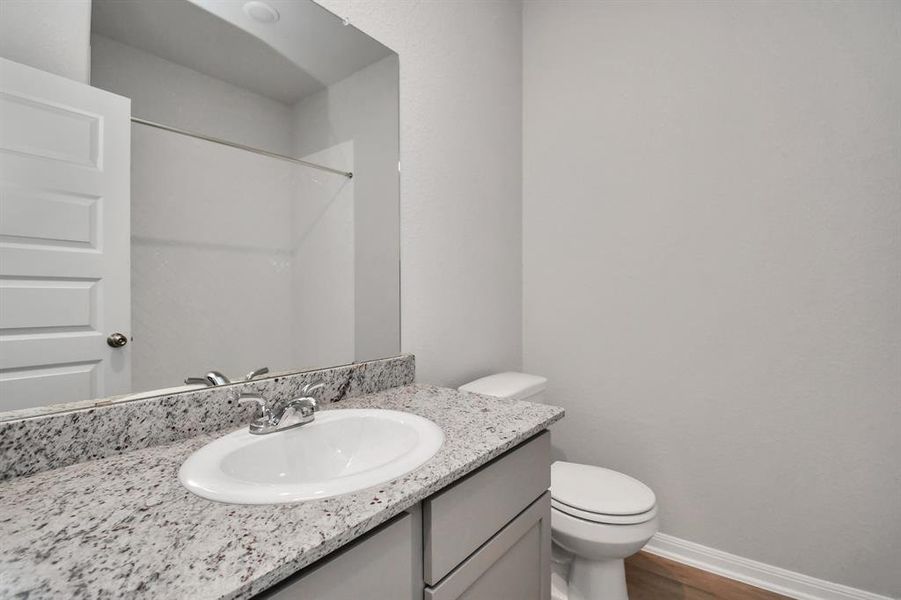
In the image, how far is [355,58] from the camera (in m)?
1.23

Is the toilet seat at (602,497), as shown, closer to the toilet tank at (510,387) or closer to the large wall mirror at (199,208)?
the toilet tank at (510,387)

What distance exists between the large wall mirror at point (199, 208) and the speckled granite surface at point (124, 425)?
37mm

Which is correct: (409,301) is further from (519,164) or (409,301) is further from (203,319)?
(519,164)

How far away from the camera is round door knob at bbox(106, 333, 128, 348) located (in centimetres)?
77

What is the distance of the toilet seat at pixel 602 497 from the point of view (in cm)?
124

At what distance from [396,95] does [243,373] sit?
1.00m

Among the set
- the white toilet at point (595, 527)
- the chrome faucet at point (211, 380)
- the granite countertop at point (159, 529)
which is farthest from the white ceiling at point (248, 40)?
the white toilet at point (595, 527)

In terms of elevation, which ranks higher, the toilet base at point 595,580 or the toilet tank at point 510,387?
the toilet tank at point 510,387

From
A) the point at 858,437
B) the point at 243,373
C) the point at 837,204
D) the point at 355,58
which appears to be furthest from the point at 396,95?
the point at 858,437

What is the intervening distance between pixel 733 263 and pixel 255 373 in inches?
66.6

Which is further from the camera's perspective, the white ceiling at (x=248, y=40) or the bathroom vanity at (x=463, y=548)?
the white ceiling at (x=248, y=40)

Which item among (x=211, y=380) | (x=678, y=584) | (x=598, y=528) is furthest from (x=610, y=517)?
(x=211, y=380)

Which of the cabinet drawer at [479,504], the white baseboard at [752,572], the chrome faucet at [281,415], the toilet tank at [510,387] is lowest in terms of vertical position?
the white baseboard at [752,572]

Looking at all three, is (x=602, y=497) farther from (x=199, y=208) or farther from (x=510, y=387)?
(x=199, y=208)
